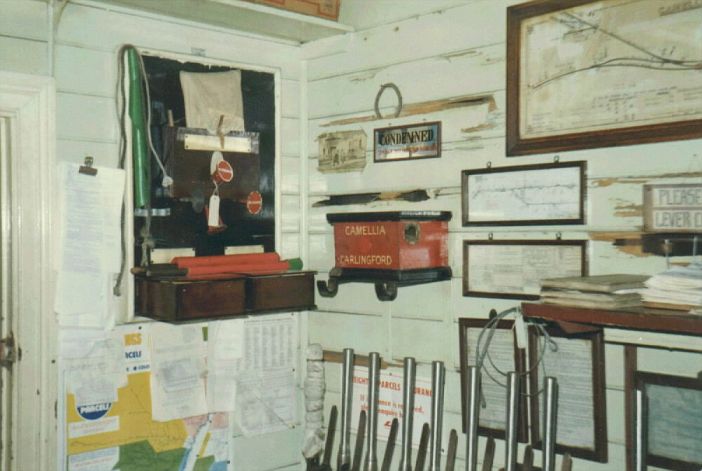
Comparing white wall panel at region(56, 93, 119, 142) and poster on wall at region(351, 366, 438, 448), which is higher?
white wall panel at region(56, 93, 119, 142)

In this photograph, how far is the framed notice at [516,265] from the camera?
2158 millimetres

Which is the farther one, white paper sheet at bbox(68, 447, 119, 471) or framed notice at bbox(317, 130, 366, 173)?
framed notice at bbox(317, 130, 366, 173)

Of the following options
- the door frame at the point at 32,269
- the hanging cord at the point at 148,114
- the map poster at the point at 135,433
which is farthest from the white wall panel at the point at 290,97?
the map poster at the point at 135,433

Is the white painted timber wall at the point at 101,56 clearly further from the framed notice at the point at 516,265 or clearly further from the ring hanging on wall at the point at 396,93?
the framed notice at the point at 516,265

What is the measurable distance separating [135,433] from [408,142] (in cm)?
135

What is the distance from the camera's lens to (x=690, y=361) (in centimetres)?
194

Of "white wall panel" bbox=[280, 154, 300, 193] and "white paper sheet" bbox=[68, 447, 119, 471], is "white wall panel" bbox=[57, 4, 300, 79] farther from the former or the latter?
"white paper sheet" bbox=[68, 447, 119, 471]

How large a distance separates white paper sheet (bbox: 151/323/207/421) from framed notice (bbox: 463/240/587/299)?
97 centimetres

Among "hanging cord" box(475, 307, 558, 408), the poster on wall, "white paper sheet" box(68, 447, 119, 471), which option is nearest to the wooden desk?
"hanging cord" box(475, 307, 558, 408)

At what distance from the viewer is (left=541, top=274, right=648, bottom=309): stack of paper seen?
5.77 feet

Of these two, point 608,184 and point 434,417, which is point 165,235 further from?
point 608,184

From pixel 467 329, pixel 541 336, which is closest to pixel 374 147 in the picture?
pixel 467 329

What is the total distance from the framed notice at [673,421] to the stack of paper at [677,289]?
323 mm

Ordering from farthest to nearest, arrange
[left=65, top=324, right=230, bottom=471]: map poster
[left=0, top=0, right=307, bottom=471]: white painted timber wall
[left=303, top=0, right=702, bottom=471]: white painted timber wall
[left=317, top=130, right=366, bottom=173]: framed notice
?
[left=317, top=130, right=366, bottom=173]: framed notice, [left=65, top=324, right=230, bottom=471]: map poster, [left=0, top=0, right=307, bottom=471]: white painted timber wall, [left=303, top=0, right=702, bottom=471]: white painted timber wall
